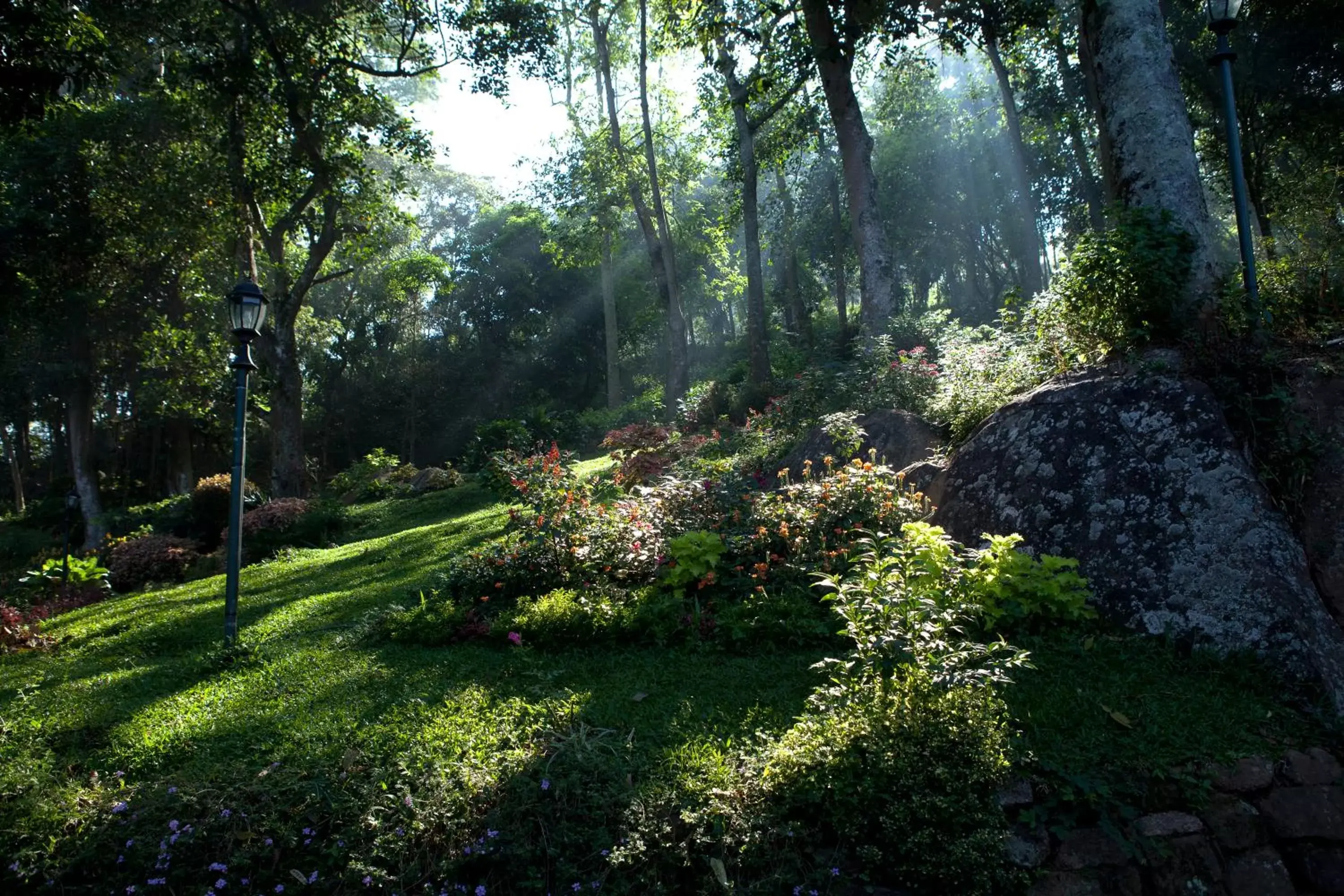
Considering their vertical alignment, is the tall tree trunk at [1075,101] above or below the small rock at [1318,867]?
above

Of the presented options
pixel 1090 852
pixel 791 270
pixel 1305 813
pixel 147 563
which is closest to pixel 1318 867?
pixel 1305 813

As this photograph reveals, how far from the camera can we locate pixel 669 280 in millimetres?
19844

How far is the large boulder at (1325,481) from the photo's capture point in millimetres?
4656

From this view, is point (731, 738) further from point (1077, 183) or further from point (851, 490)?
point (1077, 183)

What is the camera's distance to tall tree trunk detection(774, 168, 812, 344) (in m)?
25.7

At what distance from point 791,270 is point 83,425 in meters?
22.1

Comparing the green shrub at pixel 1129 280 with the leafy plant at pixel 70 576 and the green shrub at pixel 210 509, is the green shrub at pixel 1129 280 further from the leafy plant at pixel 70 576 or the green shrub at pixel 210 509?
the green shrub at pixel 210 509

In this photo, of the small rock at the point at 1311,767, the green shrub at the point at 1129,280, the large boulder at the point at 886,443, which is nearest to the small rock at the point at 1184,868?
the small rock at the point at 1311,767

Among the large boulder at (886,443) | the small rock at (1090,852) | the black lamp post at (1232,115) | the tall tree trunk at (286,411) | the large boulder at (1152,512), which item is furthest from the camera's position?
the tall tree trunk at (286,411)

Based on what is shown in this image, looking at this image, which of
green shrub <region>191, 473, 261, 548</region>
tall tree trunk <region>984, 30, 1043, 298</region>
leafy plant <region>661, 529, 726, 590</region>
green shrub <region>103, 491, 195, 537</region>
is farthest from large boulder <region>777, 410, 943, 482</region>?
tall tree trunk <region>984, 30, 1043, 298</region>

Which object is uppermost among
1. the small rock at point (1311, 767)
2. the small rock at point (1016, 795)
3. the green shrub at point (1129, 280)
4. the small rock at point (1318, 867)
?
the green shrub at point (1129, 280)

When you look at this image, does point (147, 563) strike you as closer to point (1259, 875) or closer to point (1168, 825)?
point (1168, 825)

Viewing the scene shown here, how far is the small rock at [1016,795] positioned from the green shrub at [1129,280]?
148 inches

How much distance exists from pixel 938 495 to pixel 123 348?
22.9 metres
